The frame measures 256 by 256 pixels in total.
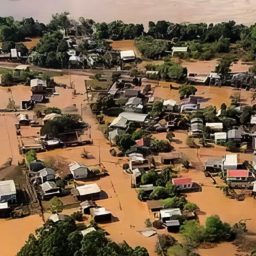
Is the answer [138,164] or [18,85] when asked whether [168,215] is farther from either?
[18,85]

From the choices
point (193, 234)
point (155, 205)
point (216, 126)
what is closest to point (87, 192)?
point (155, 205)

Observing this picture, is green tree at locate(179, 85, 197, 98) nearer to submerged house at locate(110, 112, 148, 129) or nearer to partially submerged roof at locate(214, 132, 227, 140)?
submerged house at locate(110, 112, 148, 129)

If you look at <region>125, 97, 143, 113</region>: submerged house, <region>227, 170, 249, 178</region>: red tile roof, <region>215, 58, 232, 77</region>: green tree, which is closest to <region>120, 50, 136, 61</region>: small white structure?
<region>215, 58, 232, 77</region>: green tree

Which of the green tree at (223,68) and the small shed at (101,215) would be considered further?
the green tree at (223,68)

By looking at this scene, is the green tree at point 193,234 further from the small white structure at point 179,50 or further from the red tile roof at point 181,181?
the small white structure at point 179,50

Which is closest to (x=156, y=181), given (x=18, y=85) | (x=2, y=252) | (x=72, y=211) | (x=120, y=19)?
(x=72, y=211)

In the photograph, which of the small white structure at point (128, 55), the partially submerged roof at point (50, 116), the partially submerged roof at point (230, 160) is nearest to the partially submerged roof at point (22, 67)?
the small white structure at point (128, 55)

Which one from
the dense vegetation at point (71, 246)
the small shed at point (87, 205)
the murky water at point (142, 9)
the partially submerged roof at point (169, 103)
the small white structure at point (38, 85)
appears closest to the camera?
the dense vegetation at point (71, 246)
